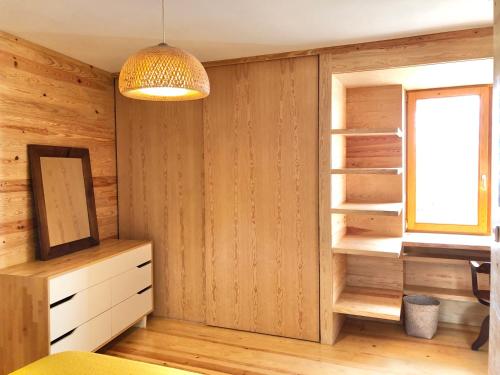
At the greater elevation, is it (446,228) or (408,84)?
(408,84)

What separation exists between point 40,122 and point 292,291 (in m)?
2.27

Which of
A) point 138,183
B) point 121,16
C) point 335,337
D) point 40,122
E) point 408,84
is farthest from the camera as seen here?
point 138,183

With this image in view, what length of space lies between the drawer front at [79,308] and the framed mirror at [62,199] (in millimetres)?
397

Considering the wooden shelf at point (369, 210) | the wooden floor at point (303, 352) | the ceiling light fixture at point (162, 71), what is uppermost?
the ceiling light fixture at point (162, 71)

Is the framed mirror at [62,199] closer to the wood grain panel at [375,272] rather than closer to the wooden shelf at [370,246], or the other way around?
the wooden shelf at [370,246]

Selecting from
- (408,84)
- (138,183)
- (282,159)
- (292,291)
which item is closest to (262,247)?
(292,291)

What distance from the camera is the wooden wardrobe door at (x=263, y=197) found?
3.10 m

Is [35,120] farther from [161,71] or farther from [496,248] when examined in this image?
[496,248]

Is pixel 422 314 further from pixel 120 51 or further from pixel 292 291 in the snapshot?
pixel 120 51

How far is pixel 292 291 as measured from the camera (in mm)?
3170

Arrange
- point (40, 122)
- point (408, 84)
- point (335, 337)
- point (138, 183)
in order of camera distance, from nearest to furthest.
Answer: point (40, 122) → point (335, 337) → point (408, 84) → point (138, 183)

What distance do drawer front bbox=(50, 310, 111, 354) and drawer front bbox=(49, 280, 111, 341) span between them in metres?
0.04

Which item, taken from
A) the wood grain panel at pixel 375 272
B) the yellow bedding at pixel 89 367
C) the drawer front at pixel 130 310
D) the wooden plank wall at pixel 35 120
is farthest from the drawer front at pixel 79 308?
the wood grain panel at pixel 375 272

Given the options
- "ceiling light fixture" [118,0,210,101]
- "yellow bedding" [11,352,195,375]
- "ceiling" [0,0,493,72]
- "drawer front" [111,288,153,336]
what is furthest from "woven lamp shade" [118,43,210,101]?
"drawer front" [111,288,153,336]
